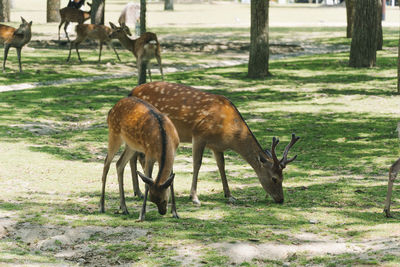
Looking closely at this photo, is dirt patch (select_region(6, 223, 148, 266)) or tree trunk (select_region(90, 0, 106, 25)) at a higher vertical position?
tree trunk (select_region(90, 0, 106, 25))

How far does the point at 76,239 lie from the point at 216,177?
12.1 ft

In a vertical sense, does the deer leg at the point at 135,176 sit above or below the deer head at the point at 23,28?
below

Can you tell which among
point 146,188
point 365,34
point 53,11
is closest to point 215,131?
point 146,188

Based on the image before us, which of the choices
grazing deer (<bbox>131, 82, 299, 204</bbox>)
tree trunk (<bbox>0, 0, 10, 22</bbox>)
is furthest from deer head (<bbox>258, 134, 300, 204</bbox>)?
tree trunk (<bbox>0, 0, 10, 22</bbox>)

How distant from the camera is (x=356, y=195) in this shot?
8.95 m

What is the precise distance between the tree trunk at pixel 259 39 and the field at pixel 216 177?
1.67ft

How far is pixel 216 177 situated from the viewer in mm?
10312

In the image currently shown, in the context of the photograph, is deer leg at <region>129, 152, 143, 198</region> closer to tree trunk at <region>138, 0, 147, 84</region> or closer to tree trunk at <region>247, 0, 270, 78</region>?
tree trunk at <region>138, 0, 147, 84</region>

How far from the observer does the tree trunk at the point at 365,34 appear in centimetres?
2150

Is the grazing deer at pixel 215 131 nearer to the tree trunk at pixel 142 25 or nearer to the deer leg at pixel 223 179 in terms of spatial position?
the deer leg at pixel 223 179

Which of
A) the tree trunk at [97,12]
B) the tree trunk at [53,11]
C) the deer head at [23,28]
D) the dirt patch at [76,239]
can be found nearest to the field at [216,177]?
the dirt patch at [76,239]

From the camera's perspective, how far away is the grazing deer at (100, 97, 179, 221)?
7234 millimetres

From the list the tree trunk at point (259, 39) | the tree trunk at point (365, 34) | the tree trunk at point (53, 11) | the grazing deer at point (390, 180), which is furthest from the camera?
the tree trunk at point (53, 11)

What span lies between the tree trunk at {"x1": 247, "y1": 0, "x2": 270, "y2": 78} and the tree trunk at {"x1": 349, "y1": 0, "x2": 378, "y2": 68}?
3115 mm
